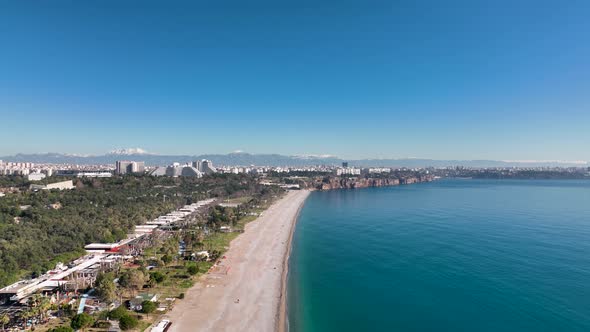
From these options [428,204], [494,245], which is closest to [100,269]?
[494,245]

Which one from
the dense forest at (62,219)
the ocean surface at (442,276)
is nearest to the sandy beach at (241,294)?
the ocean surface at (442,276)

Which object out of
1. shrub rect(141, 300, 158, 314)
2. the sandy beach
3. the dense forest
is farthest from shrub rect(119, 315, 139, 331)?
the dense forest

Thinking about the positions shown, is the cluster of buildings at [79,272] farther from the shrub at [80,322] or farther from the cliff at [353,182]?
the cliff at [353,182]

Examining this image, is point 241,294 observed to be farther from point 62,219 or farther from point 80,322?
point 62,219

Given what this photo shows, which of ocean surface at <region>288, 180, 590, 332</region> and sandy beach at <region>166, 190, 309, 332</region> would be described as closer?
sandy beach at <region>166, 190, 309, 332</region>

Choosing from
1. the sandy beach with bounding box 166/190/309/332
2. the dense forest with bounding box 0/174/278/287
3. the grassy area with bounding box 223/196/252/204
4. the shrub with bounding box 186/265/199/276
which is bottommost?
the sandy beach with bounding box 166/190/309/332

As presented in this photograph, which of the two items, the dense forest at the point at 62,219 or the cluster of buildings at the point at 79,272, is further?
the dense forest at the point at 62,219

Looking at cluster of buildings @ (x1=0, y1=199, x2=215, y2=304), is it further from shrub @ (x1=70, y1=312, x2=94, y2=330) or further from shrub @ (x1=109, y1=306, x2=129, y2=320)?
shrub @ (x1=109, y1=306, x2=129, y2=320)
